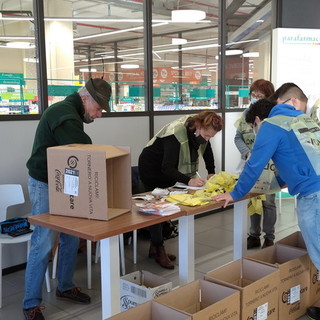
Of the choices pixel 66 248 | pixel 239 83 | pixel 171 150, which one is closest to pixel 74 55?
pixel 171 150

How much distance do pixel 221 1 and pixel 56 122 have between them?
3493 millimetres

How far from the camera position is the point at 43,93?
351 centimetres

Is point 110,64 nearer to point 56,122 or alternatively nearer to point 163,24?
point 163,24

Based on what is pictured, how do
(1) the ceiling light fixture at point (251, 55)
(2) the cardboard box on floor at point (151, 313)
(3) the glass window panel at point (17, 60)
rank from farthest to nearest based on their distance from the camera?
(1) the ceiling light fixture at point (251, 55)
(3) the glass window panel at point (17, 60)
(2) the cardboard box on floor at point (151, 313)

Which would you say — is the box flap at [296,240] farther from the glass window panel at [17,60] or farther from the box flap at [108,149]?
the glass window panel at [17,60]

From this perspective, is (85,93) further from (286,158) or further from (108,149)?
(286,158)

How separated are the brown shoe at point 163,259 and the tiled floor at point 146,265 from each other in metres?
0.04

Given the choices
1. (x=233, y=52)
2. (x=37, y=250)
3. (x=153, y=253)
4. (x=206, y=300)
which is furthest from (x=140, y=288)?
(x=233, y=52)

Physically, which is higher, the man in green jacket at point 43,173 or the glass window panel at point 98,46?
the glass window panel at point 98,46

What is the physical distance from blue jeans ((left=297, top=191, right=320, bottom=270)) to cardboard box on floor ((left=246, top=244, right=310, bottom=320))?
0.19 metres

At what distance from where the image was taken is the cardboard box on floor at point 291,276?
2389 millimetres

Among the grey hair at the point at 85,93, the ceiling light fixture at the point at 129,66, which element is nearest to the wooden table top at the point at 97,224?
the grey hair at the point at 85,93

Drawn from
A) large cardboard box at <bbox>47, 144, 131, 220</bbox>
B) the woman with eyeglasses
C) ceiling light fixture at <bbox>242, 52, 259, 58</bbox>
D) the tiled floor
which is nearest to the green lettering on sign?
the woman with eyeglasses

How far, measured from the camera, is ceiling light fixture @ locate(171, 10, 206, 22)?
4.88 m
